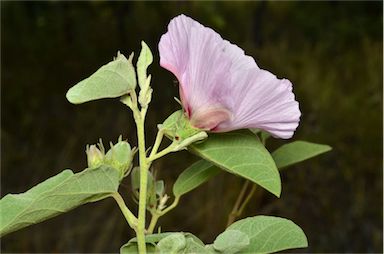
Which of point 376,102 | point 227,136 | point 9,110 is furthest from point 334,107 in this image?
point 227,136

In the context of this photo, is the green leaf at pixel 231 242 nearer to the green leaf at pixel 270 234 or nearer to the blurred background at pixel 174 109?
the green leaf at pixel 270 234

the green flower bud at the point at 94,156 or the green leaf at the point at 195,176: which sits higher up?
the green flower bud at the point at 94,156

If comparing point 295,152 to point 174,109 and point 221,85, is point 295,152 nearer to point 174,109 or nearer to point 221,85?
point 221,85

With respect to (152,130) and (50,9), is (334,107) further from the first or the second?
(50,9)

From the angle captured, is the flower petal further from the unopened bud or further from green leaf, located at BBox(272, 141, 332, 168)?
green leaf, located at BBox(272, 141, 332, 168)

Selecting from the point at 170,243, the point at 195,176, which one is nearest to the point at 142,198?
the point at 170,243

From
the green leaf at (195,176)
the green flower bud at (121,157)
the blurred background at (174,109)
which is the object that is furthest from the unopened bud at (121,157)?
the blurred background at (174,109)

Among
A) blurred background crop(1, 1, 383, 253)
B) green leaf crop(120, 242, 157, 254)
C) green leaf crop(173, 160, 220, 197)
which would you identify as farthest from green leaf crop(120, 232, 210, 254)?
blurred background crop(1, 1, 383, 253)
